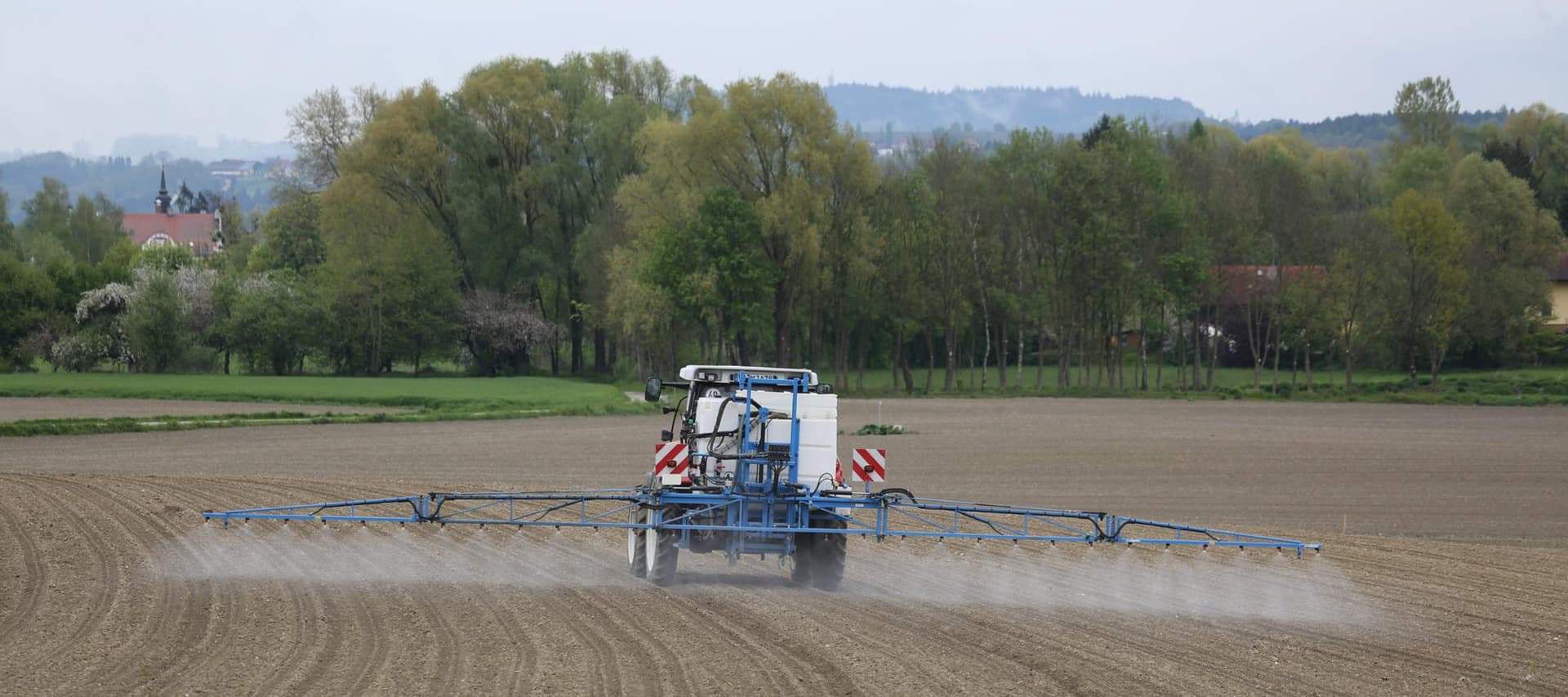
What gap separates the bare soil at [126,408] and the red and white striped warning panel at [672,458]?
123 feet

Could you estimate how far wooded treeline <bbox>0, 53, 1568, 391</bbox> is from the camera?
68938 mm

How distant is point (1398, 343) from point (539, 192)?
48.6 m

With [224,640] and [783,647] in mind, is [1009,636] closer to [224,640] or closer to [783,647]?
[783,647]

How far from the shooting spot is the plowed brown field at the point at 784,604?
1234 centimetres

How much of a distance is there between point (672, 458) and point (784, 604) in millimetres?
2179

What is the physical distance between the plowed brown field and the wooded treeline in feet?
130

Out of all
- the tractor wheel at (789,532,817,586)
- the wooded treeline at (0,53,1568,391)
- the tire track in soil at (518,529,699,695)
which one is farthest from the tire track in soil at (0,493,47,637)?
the wooded treeline at (0,53,1568,391)

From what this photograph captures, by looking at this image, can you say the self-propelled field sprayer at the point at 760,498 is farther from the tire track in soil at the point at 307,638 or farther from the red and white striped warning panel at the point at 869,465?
the tire track in soil at the point at 307,638

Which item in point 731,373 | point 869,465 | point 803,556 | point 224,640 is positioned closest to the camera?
point 224,640

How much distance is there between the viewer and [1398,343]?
7694cm

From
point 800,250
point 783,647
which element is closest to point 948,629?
point 783,647

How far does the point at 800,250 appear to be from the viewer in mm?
68062

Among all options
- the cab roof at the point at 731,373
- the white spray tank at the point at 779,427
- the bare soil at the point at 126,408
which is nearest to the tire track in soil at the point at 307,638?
the white spray tank at the point at 779,427

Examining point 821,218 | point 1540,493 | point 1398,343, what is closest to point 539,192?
→ point 821,218
